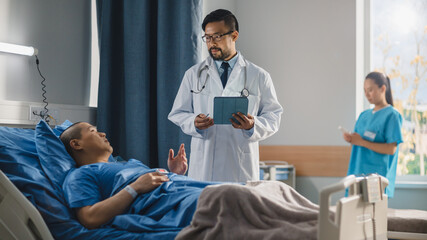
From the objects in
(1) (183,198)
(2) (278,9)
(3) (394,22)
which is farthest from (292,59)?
(1) (183,198)

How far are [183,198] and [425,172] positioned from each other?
277 centimetres

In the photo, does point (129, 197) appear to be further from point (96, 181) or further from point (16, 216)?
point (16, 216)

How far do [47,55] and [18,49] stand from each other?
29 cm

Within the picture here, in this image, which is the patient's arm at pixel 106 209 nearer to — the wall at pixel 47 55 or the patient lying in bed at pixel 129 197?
the patient lying in bed at pixel 129 197

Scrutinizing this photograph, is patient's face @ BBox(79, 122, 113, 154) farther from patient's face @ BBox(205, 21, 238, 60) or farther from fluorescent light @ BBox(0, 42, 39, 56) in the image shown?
patient's face @ BBox(205, 21, 238, 60)

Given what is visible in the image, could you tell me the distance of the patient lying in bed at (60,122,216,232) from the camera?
1776mm

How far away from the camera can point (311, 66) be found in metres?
3.98

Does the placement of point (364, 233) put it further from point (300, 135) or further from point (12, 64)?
point (300, 135)

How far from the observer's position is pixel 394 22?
405 cm

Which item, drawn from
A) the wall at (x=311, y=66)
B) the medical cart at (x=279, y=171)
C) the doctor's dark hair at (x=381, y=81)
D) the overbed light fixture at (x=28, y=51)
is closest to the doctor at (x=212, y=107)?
the overbed light fixture at (x=28, y=51)

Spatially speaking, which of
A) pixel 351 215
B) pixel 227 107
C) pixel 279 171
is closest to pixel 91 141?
pixel 227 107

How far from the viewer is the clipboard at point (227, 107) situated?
2.35 metres

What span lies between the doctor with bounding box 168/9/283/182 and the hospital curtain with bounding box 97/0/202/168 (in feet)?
1.23

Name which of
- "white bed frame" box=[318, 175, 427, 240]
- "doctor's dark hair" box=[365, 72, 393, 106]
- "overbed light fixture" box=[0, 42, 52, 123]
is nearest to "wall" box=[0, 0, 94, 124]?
"overbed light fixture" box=[0, 42, 52, 123]
